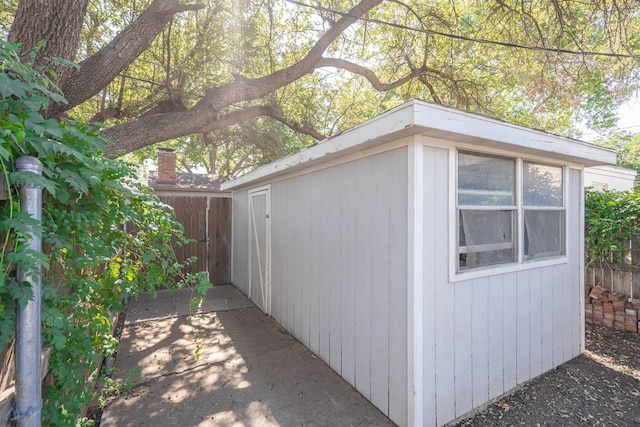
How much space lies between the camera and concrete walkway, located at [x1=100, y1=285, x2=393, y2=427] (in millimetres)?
2555

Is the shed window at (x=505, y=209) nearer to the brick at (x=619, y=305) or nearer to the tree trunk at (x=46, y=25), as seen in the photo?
the brick at (x=619, y=305)

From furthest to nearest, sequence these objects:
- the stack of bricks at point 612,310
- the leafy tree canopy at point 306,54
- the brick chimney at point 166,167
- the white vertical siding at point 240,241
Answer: the brick chimney at point 166,167 → the white vertical siding at point 240,241 → the stack of bricks at point 612,310 → the leafy tree canopy at point 306,54

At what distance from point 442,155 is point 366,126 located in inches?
25.5

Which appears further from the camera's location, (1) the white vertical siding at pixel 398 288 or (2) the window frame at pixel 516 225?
(2) the window frame at pixel 516 225

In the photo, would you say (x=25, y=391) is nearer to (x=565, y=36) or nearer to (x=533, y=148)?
(x=533, y=148)

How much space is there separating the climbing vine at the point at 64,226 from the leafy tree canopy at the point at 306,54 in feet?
6.53

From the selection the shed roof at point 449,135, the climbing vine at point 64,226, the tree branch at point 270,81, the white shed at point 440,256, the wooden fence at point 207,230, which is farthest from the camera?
the wooden fence at point 207,230

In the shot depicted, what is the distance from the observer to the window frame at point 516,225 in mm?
2516

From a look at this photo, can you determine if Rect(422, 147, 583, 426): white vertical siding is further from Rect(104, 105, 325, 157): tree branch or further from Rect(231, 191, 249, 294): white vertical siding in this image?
Rect(231, 191, 249, 294): white vertical siding

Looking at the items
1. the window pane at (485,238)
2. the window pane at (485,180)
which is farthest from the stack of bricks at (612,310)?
the window pane at (485,180)

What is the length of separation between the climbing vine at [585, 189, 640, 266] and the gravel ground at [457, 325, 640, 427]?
1.42 metres

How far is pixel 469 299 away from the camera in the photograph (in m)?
2.62

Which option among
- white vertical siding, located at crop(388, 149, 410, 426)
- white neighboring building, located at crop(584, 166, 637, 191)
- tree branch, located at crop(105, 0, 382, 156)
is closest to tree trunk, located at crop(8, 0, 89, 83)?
tree branch, located at crop(105, 0, 382, 156)

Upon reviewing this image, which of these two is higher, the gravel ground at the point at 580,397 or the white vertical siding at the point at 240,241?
the white vertical siding at the point at 240,241
